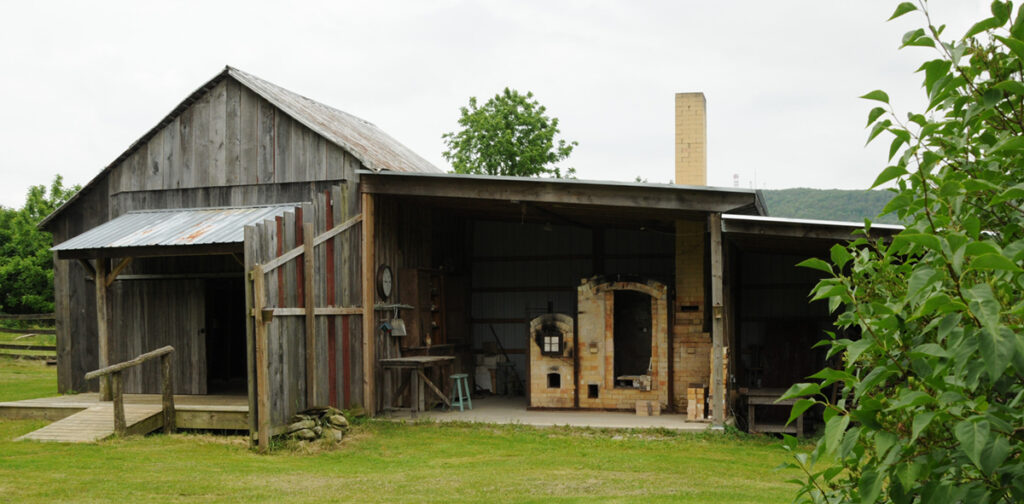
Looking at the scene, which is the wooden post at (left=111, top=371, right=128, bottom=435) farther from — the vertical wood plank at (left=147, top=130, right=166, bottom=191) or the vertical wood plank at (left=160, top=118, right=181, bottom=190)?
the vertical wood plank at (left=147, top=130, right=166, bottom=191)

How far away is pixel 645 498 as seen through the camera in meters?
7.57

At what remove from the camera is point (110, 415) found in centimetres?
1126

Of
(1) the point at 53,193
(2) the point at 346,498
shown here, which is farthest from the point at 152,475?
(1) the point at 53,193

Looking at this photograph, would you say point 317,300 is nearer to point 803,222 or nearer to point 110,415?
point 110,415

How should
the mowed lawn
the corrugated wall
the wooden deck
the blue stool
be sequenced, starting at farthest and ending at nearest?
the corrugated wall < the blue stool < the wooden deck < the mowed lawn

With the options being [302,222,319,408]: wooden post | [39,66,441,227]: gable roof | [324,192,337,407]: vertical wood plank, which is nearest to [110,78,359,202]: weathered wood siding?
[39,66,441,227]: gable roof

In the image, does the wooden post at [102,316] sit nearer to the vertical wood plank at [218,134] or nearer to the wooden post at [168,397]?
the wooden post at [168,397]

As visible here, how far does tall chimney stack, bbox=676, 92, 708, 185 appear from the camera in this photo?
14.7 m

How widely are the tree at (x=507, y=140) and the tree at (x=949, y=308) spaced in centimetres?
3136

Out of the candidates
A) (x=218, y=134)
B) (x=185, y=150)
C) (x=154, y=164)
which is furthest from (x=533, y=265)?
(x=154, y=164)

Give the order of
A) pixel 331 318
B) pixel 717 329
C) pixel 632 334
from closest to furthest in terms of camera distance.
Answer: pixel 717 329 → pixel 331 318 → pixel 632 334

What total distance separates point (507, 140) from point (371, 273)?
21179mm

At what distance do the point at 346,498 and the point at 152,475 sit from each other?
2244mm

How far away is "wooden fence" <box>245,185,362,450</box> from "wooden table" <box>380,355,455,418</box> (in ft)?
1.82
